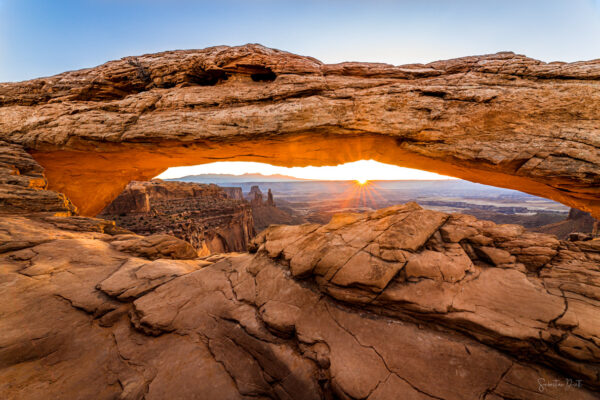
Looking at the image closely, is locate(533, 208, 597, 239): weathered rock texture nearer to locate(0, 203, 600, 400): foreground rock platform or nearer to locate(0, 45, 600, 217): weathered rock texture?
locate(0, 45, 600, 217): weathered rock texture

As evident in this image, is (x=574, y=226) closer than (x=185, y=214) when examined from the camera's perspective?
No

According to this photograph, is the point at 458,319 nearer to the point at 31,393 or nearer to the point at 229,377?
the point at 229,377

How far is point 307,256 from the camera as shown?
16.3 ft

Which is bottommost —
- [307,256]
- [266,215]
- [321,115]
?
[266,215]

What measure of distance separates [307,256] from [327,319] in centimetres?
146

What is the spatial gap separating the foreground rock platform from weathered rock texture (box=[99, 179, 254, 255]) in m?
16.2

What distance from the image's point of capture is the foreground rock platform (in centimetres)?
304

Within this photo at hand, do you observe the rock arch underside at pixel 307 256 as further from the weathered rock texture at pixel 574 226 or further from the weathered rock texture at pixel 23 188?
the weathered rock texture at pixel 574 226

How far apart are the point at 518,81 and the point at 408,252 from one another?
6.63 meters

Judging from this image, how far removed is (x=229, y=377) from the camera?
3.32 meters

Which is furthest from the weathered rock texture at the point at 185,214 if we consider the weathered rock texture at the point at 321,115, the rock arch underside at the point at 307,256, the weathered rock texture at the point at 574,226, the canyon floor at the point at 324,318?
the weathered rock texture at the point at 574,226

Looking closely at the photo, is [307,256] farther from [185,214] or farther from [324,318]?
[185,214]

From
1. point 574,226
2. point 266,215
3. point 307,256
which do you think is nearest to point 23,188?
point 307,256

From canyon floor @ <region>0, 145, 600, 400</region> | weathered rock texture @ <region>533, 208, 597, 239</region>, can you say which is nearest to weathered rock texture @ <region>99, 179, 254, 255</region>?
canyon floor @ <region>0, 145, 600, 400</region>
